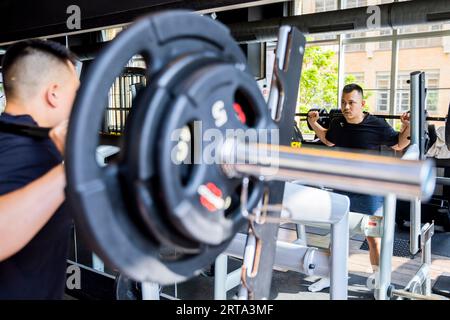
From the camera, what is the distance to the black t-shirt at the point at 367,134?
3.61m

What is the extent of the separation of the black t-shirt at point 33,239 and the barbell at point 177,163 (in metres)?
0.55

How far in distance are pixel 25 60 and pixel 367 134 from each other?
3045 mm

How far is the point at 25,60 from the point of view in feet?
3.67

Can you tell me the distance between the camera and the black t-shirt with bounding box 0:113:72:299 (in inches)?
41.6

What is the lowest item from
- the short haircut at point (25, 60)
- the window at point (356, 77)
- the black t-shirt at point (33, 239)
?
the black t-shirt at point (33, 239)

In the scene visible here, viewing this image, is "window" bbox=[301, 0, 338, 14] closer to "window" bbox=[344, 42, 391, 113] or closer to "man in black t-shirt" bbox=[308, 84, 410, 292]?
"window" bbox=[344, 42, 391, 113]

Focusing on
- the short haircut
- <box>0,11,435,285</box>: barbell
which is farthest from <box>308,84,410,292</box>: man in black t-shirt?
<box>0,11,435,285</box>: barbell

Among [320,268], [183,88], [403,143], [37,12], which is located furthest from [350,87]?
[183,88]

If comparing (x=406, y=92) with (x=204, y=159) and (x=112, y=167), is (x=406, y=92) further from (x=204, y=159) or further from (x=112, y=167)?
(x=112, y=167)

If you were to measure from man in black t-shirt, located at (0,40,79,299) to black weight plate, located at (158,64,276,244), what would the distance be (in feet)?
1.72

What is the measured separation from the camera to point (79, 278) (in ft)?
11.8

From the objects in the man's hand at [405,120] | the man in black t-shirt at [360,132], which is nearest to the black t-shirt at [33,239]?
the man in black t-shirt at [360,132]

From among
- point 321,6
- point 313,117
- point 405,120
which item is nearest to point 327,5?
point 321,6

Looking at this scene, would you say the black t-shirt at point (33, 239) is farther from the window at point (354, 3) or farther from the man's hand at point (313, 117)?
the window at point (354, 3)
